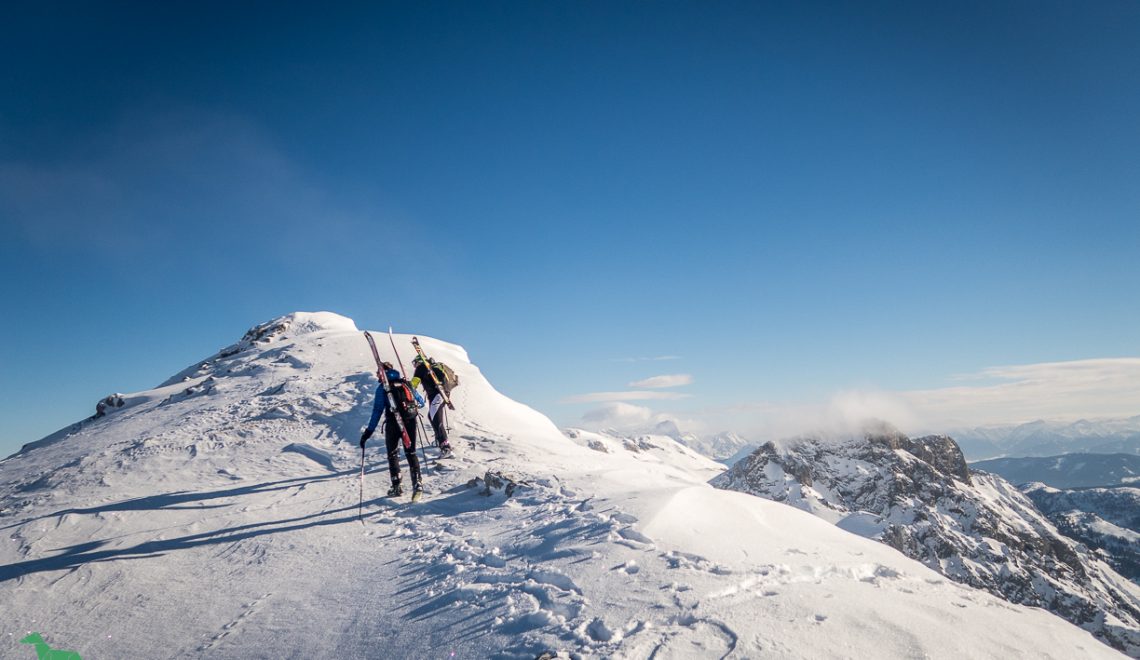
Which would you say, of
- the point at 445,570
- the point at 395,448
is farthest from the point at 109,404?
the point at 445,570

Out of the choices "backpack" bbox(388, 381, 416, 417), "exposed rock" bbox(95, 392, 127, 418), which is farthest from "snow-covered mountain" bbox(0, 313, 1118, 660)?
"exposed rock" bbox(95, 392, 127, 418)

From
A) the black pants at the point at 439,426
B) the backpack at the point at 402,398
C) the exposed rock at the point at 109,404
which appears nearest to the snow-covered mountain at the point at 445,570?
the black pants at the point at 439,426

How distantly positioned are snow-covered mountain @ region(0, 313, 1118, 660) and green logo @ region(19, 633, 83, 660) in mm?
130

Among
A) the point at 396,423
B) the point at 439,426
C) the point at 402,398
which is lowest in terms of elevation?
the point at 439,426

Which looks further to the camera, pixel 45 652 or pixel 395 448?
pixel 395 448

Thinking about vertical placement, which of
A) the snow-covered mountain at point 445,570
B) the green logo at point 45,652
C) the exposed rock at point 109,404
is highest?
the exposed rock at point 109,404

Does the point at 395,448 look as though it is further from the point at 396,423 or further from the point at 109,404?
the point at 109,404

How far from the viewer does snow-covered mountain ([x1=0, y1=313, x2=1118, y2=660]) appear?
5.28 m

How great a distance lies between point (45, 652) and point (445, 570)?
197 inches

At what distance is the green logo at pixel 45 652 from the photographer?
5852 mm

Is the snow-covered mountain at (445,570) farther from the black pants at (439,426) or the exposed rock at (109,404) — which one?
the exposed rock at (109,404)

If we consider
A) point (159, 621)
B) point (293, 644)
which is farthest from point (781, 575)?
point (159, 621)

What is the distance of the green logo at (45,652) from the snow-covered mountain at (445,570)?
0.13m

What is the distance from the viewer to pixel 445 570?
24.8 feet
